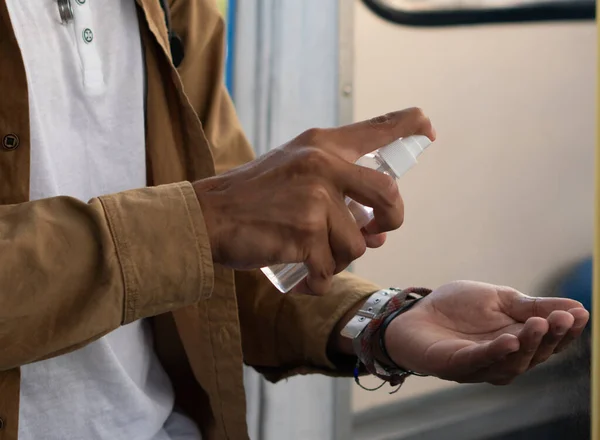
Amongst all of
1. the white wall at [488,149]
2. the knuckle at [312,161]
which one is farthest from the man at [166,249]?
the white wall at [488,149]

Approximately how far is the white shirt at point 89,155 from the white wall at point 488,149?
2.22 feet

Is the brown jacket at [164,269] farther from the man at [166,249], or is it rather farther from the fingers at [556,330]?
the fingers at [556,330]

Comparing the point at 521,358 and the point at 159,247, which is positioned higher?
the point at 159,247

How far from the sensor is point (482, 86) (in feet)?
4.99

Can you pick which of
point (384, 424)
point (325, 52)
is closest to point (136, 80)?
point (325, 52)

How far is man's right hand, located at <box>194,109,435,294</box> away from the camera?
22.6 inches

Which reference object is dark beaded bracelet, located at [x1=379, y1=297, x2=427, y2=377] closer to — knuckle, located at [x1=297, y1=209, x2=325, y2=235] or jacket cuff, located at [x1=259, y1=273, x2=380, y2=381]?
jacket cuff, located at [x1=259, y1=273, x2=380, y2=381]

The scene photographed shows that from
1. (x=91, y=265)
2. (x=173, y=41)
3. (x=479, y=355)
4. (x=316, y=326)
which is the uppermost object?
(x=173, y=41)

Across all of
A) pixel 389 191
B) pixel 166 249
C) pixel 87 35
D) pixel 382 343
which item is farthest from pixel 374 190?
pixel 87 35

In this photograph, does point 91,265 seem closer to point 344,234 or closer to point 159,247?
point 159,247

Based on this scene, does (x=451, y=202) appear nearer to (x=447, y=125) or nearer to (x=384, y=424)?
(x=447, y=125)

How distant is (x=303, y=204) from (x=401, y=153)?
111 millimetres

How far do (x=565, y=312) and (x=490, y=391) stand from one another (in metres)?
0.99

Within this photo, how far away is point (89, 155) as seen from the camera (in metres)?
0.80
